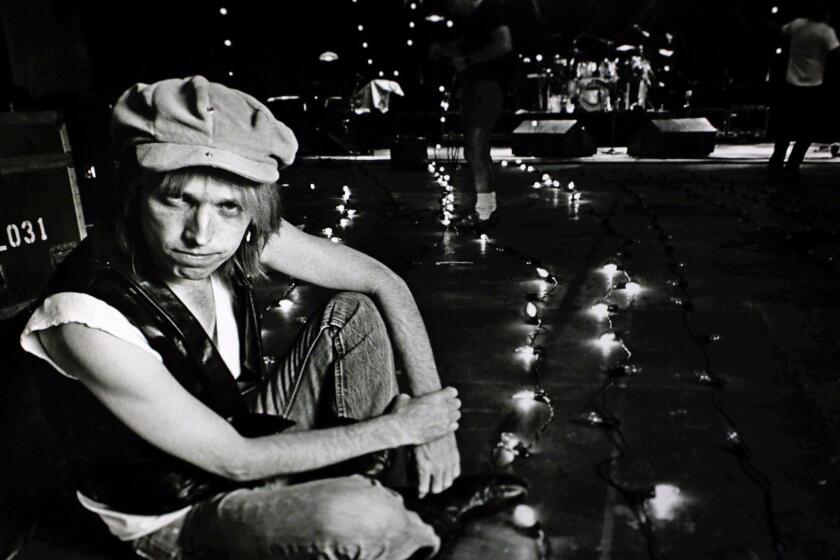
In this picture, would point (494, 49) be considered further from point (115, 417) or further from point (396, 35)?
point (396, 35)

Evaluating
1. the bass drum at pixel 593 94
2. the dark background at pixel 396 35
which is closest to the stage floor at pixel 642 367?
the dark background at pixel 396 35

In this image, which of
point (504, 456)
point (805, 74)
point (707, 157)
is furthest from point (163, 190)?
point (707, 157)

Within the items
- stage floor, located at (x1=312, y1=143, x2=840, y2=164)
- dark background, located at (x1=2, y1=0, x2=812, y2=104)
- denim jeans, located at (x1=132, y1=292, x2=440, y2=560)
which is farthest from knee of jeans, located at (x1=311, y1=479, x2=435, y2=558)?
stage floor, located at (x1=312, y1=143, x2=840, y2=164)

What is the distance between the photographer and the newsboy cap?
1.37m

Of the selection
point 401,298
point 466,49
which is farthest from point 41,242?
point 466,49

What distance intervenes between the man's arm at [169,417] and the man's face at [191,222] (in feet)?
0.82

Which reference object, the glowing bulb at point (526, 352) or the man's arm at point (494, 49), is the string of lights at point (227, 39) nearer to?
the man's arm at point (494, 49)

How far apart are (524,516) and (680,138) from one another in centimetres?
1064

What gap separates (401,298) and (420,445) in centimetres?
44

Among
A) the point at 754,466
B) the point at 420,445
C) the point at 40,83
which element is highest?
the point at 40,83

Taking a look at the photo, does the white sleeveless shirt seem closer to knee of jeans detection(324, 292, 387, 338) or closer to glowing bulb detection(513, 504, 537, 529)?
knee of jeans detection(324, 292, 387, 338)

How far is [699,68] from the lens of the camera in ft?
58.3

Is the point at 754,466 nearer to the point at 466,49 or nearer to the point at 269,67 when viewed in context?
the point at 466,49

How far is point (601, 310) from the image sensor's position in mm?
3613
